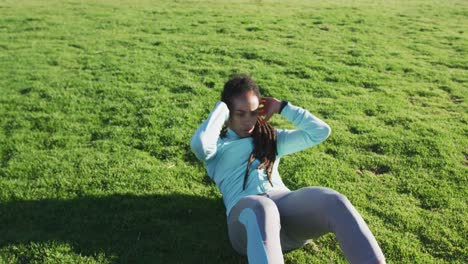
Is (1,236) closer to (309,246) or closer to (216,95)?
(309,246)

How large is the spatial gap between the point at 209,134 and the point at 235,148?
421 mm

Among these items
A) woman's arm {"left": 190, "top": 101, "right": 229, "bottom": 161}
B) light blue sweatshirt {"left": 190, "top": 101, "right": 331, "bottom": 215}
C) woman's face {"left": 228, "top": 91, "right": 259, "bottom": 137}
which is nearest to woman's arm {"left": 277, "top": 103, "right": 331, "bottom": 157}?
light blue sweatshirt {"left": 190, "top": 101, "right": 331, "bottom": 215}

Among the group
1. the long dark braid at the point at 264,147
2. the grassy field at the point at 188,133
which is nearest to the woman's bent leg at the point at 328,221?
the long dark braid at the point at 264,147

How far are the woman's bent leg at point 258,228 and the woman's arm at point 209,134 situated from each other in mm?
766

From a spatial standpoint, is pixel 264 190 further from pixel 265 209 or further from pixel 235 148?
pixel 265 209

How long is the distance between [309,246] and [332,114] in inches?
168

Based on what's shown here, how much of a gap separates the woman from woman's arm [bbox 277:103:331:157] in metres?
0.01

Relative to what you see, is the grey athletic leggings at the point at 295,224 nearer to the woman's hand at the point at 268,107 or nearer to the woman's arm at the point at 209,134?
the woman's arm at the point at 209,134

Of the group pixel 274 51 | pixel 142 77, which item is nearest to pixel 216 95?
pixel 142 77

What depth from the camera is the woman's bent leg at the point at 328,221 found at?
348cm

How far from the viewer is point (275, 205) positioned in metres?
3.99

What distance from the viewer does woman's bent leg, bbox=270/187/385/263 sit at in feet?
11.4

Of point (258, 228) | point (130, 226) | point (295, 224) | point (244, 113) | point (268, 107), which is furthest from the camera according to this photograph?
point (268, 107)

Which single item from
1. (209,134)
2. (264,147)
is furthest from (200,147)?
(264,147)
